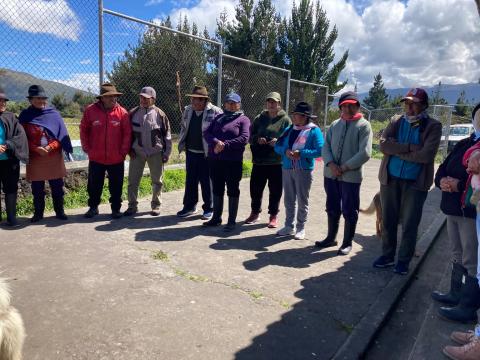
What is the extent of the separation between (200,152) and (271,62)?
22.4 metres

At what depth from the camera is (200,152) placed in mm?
6336

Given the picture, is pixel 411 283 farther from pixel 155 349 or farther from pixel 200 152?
pixel 200 152

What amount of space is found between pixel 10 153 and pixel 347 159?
4.53 m

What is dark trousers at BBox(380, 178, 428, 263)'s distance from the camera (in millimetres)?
4375

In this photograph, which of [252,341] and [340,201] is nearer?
[252,341]

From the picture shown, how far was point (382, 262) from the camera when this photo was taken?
4.80 meters

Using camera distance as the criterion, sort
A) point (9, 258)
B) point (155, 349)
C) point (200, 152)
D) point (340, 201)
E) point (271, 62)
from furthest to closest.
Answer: point (271, 62), point (200, 152), point (340, 201), point (9, 258), point (155, 349)

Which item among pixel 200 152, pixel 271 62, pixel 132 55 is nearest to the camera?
pixel 200 152

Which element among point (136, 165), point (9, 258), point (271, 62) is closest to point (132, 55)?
point (136, 165)

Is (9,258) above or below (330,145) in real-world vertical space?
below

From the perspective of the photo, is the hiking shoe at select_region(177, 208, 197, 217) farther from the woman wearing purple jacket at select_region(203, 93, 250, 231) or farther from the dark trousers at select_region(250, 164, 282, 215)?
the dark trousers at select_region(250, 164, 282, 215)

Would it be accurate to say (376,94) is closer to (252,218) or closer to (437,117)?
(437,117)

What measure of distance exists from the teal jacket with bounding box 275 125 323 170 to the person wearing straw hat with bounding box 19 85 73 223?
3.21m

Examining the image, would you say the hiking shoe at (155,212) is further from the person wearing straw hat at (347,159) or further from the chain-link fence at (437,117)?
the chain-link fence at (437,117)
